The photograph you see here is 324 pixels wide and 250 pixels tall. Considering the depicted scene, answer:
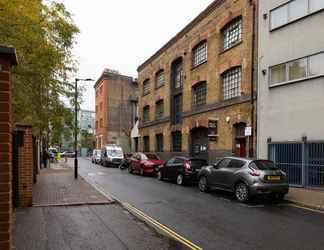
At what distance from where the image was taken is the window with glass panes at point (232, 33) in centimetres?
2162

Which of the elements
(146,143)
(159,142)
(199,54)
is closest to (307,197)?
(199,54)

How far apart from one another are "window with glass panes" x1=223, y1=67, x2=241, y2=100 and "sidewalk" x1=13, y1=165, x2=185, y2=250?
1238 centimetres

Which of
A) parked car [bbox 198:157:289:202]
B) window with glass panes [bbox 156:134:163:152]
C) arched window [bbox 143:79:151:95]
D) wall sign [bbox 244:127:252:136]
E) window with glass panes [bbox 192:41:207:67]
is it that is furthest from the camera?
arched window [bbox 143:79:151:95]

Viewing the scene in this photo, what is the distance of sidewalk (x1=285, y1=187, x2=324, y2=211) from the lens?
459 inches

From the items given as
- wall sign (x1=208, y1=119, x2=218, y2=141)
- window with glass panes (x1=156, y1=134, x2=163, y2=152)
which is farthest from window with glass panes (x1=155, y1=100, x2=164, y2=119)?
wall sign (x1=208, y1=119, x2=218, y2=141)

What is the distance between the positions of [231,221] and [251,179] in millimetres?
3593

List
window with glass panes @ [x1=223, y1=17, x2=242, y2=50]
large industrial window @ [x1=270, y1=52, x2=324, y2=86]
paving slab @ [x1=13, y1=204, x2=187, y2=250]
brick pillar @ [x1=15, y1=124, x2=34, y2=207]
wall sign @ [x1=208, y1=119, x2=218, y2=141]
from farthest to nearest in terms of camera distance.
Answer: wall sign @ [x1=208, y1=119, x2=218, y2=141] → window with glass panes @ [x1=223, y1=17, x2=242, y2=50] → large industrial window @ [x1=270, y1=52, x2=324, y2=86] → brick pillar @ [x1=15, y1=124, x2=34, y2=207] → paving slab @ [x1=13, y1=204, x2=187, y2=250]

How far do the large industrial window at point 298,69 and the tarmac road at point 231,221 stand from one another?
21.3ft

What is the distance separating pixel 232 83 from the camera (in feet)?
72.9

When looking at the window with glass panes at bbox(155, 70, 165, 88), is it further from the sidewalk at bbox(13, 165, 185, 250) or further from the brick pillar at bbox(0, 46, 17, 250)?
the brick pillar at bbox(0, 46, 17, 250)

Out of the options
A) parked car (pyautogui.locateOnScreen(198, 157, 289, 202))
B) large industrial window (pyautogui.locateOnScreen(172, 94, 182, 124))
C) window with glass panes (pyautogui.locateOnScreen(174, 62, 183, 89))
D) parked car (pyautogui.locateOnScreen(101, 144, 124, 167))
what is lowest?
parked car (pyautogui.locateOnScreen(101, 144, 124, 167))

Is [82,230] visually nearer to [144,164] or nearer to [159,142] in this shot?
[144,164]

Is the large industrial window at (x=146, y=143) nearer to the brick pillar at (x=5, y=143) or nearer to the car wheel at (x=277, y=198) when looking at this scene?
the car wheel at (x=277, y=198)

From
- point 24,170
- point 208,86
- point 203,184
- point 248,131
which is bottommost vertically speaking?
point 203,184
